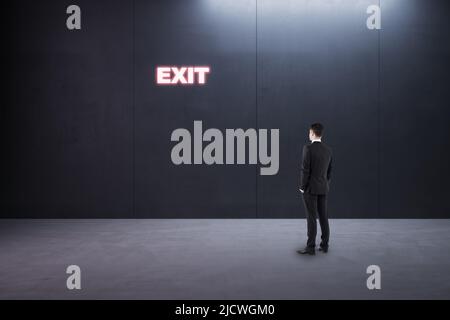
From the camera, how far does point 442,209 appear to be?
30.0 feet

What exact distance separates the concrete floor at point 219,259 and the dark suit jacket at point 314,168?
2.83 feet

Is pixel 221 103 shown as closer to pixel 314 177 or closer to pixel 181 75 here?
pixel 181 75

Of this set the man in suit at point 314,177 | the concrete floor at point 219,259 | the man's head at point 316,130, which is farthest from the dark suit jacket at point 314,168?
the concrete floor at point 219,259

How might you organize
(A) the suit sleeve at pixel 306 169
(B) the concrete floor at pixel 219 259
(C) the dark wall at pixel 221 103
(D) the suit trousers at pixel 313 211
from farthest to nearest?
(C) the dark wall at pixel 221 103, (D) the suit trousers at pixel 313 211, (A) the suit sleeve at pixel 306 169, (B) the concrete floor at pixel 219 259

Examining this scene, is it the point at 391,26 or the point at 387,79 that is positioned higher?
the point at 391,26

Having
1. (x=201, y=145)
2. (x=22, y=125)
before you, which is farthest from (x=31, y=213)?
(x=201, y=145)

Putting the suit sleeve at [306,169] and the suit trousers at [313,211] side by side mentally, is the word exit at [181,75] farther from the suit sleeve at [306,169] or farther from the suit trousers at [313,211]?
the suit trousers at [313,211]

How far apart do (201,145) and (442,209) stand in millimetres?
4799

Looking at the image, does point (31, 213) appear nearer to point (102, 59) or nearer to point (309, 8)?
point (102, 59)

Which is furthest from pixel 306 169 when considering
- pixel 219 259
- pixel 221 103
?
pixel 221 103

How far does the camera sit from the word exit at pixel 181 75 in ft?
30.0

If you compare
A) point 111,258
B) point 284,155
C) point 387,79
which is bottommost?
point 111,258

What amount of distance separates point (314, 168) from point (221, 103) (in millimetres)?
3711

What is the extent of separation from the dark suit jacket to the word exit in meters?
3.91
